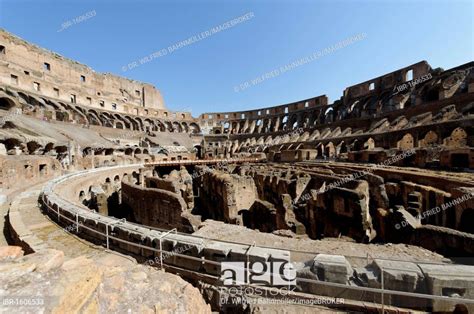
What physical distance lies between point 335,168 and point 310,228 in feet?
30.5

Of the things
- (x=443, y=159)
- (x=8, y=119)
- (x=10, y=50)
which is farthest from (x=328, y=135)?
(x=10, y=50)

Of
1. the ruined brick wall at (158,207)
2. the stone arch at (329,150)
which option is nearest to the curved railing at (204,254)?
the ruined brick wall at (158,207)

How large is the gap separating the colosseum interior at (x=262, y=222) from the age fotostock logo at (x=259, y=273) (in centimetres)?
3

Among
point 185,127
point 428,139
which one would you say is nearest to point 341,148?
point 428,139

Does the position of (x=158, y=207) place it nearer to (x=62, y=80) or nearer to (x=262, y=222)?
(x=262, y=222)

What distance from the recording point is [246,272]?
122 inches

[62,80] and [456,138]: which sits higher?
[62,80]

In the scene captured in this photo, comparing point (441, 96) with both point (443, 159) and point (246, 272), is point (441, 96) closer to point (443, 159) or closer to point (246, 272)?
point (443, 159)

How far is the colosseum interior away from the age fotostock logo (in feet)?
0.10

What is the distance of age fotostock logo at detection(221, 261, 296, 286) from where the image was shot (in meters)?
2.99

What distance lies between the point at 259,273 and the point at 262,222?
6.99m

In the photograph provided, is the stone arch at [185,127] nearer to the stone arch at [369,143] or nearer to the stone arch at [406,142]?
the stone arch at [369,143]

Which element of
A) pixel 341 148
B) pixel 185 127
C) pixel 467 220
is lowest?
pixel 467 220

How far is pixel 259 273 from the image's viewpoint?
3055 millimetres
